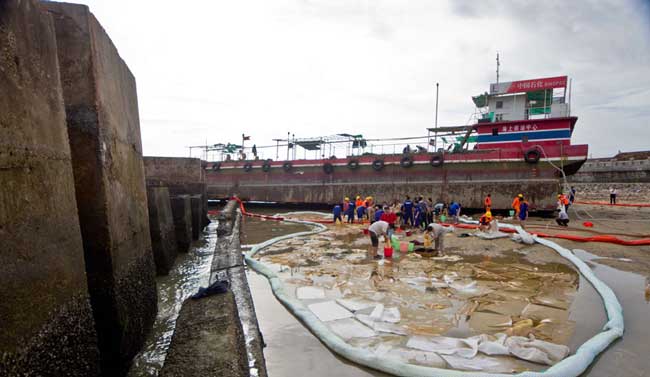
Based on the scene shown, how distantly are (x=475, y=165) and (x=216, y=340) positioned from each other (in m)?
17.0

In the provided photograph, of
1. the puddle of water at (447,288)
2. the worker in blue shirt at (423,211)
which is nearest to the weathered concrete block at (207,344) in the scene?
the puddle of water at (447,288)

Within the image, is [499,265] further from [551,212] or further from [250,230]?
[551,212]

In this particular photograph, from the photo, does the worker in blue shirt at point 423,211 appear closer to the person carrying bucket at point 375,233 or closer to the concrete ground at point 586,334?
the person carrying bucket at point 375,233

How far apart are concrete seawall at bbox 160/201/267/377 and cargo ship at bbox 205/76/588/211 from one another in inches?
595

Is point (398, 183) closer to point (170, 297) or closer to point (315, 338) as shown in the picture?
point (170, 297)

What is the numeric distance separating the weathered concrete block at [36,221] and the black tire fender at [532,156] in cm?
1807

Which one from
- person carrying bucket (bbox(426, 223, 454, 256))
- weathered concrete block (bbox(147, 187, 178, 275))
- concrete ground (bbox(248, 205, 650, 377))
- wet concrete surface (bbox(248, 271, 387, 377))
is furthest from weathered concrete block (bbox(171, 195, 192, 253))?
person carrying bucket (bbox(426, 223, 454, 256))

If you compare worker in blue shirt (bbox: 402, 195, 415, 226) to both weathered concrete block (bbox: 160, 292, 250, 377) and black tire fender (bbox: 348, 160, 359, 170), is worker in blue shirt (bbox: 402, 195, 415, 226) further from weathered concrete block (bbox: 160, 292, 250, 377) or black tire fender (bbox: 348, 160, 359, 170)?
weathered concrete block (bbox: 160, 292, 250, 377)

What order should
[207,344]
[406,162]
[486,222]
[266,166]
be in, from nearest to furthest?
[207,344] → [486,222] → [406,162] → [266,166]

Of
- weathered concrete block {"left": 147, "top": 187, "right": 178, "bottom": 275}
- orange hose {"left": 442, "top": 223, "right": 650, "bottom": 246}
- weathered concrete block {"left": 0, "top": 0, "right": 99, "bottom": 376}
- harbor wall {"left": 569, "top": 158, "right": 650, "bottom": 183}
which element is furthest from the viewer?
harbor wall {"left": 569, "top": 158, "right": 650, "bottom": 183}

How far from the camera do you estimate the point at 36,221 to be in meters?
1.87

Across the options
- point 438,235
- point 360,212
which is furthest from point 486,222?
point 360,212

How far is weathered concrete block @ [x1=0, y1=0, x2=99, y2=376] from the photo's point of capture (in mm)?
1620

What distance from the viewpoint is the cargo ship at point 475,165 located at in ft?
53.5
